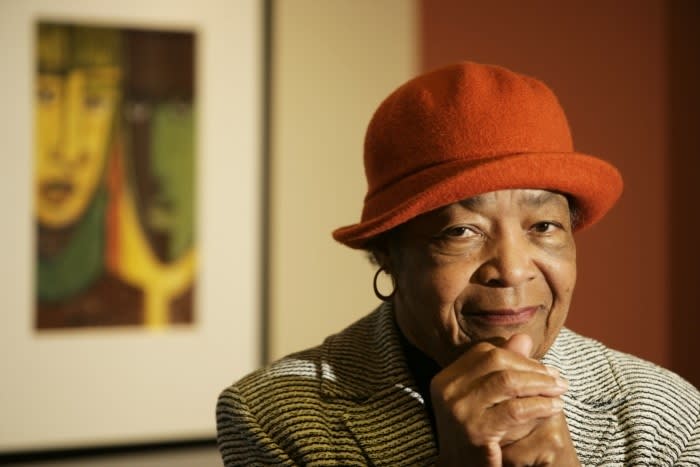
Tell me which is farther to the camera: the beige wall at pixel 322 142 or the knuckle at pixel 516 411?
the beige wall at pixel 322 142

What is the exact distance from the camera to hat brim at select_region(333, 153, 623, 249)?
987mm

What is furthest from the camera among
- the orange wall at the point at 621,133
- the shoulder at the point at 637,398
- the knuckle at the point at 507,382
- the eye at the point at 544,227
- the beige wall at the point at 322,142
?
the orange wall at the point at 621,133

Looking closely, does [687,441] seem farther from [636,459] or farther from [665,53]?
[665,53]

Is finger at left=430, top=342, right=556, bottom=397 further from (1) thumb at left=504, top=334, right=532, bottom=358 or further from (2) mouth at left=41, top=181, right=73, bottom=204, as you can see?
(2) mouth at left=41, top=181, right=73, bottom=204

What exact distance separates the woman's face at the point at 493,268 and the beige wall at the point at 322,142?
3.14 feet

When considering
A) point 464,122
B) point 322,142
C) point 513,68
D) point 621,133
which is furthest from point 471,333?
point 621,133

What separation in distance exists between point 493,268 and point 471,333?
93mm

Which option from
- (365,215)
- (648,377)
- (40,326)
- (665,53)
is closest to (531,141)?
(365,215)

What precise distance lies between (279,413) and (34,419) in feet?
3.09

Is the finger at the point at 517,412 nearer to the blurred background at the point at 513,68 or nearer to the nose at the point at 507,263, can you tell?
the nose at the point at 507,263

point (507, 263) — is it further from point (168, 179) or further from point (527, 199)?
point (168, 179)

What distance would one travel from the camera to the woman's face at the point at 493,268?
102 cm

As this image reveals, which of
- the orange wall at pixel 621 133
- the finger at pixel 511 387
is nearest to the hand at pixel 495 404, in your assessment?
the finger at pixel 511 387

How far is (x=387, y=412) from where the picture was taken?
1.17 m
